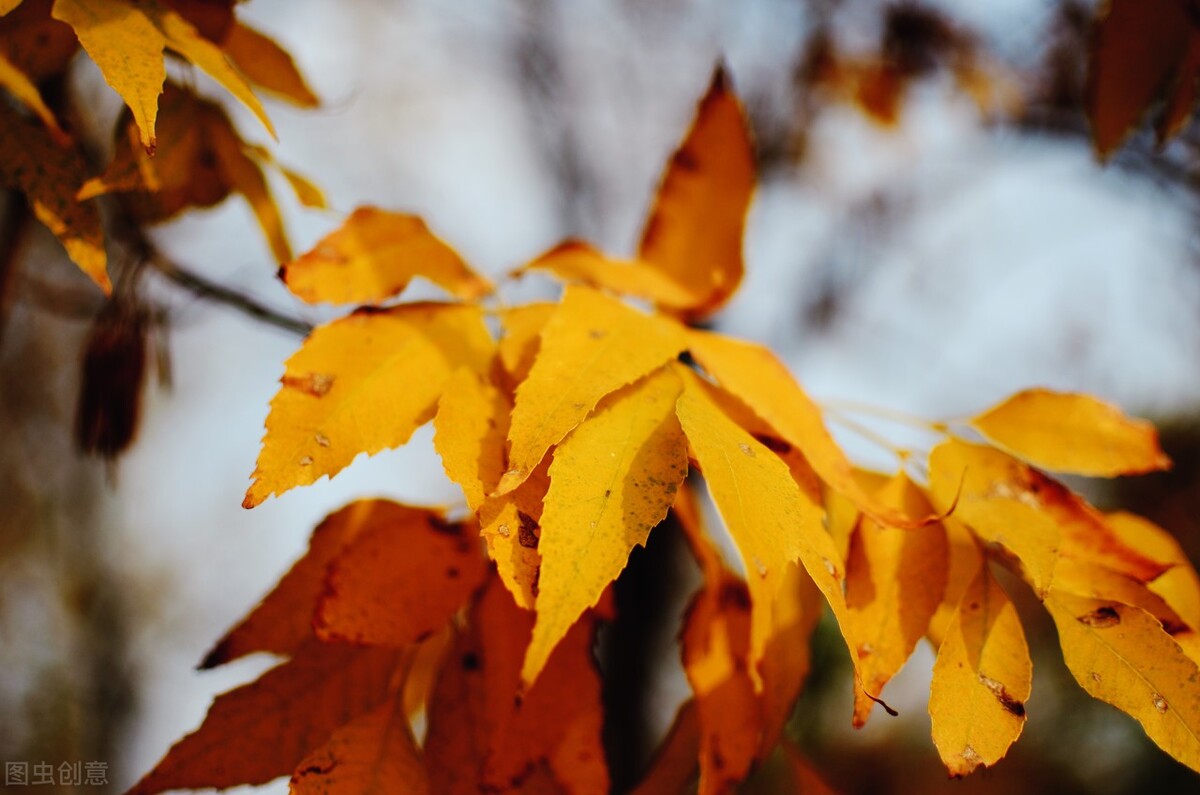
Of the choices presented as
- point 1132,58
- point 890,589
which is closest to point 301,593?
point 890,589

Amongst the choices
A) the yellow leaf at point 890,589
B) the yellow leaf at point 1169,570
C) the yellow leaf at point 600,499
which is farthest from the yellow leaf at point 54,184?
the yellow leaf at point 1169,570

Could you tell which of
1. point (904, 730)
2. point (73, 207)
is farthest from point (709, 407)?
point (904, 730)

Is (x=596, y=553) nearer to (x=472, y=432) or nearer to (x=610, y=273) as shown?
(x=472, y=432)

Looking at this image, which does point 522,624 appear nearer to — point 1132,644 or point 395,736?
point 395,736

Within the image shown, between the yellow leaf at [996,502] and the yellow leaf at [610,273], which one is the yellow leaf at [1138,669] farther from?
the yellow leaf at [610,273]

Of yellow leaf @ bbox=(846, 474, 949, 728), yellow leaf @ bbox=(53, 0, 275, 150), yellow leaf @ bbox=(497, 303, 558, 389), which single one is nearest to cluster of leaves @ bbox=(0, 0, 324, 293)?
yellow leaf @ bbox=(53, 0, 275, 150)

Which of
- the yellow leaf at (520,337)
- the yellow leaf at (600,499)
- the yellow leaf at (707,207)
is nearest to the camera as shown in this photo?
the yellow leaf at (600,499)

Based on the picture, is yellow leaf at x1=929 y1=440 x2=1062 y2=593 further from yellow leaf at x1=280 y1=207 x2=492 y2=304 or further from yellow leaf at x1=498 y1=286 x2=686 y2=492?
yellow leaf at x1=280 y1=207 x2=492 y2=304
